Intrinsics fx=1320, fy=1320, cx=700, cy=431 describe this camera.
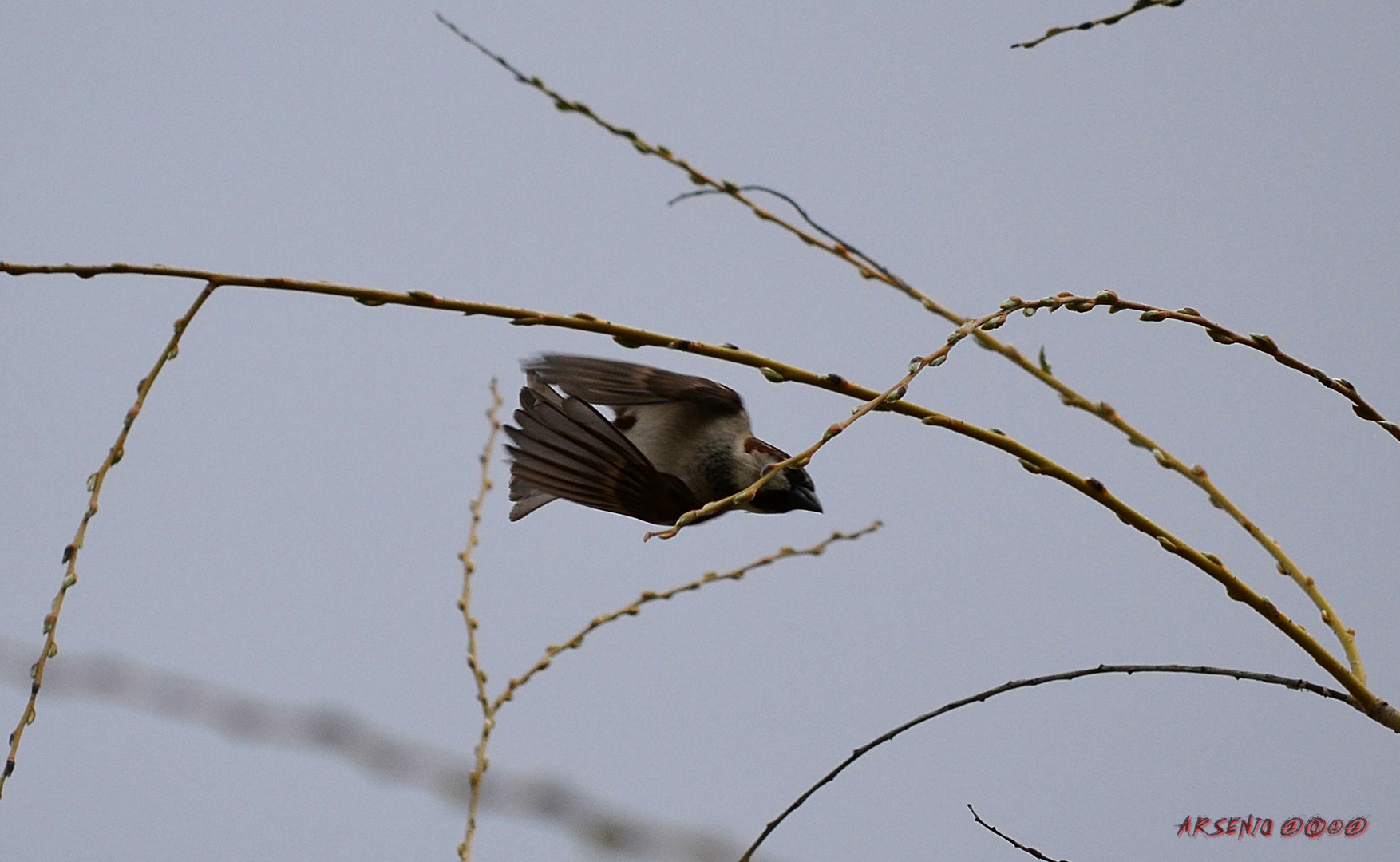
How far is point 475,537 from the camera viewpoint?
190cm

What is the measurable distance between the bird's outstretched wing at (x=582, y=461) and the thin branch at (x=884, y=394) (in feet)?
2.73

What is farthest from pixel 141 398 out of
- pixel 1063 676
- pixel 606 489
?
pixel 606 489

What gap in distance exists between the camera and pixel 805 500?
8.71 feet

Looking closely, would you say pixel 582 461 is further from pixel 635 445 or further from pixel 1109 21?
pixel 1109 21

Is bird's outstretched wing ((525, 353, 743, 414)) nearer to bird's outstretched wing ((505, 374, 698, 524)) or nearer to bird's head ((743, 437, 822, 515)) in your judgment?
bird's outstretched wing ((505, 374, 698, 524))

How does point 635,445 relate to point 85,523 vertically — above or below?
above

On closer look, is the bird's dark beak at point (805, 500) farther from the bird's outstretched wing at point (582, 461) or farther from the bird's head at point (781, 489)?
the bird's outstretched wing at point (582, 461)

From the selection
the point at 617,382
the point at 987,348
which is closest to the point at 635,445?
the point at 617,382

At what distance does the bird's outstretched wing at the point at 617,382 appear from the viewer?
218cm

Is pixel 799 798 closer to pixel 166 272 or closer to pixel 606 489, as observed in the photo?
pixel 166 272

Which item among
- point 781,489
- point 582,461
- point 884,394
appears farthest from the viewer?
point 781,489

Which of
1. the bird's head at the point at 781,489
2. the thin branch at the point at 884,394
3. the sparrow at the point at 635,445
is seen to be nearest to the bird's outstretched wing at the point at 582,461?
the sparrow at the point at 635,445

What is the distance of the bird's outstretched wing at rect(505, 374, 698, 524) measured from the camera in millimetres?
2115

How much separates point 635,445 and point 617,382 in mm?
168
